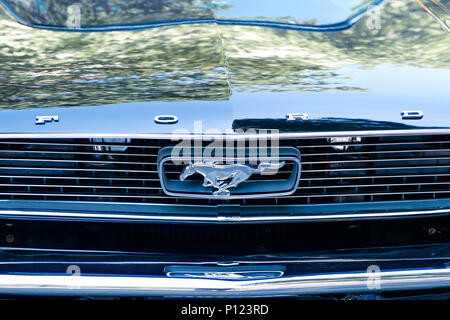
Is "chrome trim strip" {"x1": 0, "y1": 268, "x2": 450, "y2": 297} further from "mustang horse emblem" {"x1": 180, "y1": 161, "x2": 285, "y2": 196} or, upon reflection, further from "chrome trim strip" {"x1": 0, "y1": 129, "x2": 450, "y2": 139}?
"chrome trim strip" {"x1": 0, "y1": 129, "x2": 450, "y2": 139}

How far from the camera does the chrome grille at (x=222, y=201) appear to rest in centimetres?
263

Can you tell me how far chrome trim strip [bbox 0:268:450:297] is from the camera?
249 centimetres

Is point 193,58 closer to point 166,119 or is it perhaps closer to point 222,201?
point 166,119

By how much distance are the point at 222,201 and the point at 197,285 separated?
0.35 meters

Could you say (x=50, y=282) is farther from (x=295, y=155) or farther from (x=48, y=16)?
(x=48, y=16)

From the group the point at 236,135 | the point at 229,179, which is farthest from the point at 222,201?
the point at 236,135

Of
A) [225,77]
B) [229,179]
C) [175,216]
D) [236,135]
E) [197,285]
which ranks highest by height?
[225,77]

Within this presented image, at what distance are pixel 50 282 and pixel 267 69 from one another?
1.14m

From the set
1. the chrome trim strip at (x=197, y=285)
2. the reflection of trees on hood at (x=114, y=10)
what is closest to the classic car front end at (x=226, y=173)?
the chrome trim strip at (x=197, y=285)

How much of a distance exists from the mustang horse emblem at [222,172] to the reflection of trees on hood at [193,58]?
0.25 metres

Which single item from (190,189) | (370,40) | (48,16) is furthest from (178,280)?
(48,16)

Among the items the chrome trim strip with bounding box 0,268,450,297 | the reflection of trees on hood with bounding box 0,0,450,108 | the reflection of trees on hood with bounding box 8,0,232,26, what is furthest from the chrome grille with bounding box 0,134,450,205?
the reflection of trees on hood with bounding box 8,0,232,26

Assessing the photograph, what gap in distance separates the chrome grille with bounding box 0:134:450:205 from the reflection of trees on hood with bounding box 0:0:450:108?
0.18 meters

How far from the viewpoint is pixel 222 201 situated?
2.70 meters
